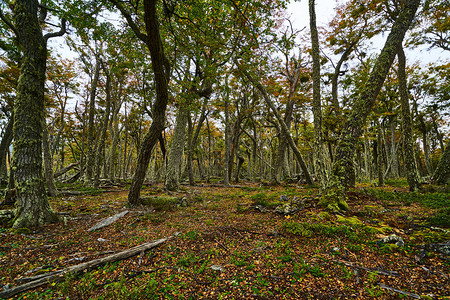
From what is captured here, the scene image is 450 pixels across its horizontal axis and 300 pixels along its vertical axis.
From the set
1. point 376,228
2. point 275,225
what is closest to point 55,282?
point 275,225

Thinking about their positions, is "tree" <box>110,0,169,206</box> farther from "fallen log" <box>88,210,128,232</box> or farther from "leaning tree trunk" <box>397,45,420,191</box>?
"leaning tree trunk" <box>397,45,420,191</box>

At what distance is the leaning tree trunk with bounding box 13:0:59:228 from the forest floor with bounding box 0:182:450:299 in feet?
1.89

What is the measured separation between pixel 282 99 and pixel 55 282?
17.9 meters

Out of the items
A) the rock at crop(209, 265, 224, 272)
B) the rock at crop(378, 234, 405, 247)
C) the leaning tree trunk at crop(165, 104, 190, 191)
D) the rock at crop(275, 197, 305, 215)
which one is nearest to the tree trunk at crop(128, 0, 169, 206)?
the leaning tree trunk at crop(165, 104, 190, 191)

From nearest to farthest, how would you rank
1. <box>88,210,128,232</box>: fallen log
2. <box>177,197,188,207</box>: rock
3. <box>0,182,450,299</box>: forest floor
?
<box>0,182,450,299</box>: forest floor < <box>88,210,128,232</box>: fallen log < <box>177,197,188,207</box>: rock

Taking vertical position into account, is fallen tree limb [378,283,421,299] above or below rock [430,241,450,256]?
below

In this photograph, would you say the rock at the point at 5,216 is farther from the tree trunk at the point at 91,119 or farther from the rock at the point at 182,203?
the tree trunk at the point at 91,119

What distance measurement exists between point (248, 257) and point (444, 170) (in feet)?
39.1

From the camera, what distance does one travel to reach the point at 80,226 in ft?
16.5

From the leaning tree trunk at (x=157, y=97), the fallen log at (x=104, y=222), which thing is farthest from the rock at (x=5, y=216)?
the leaning tree trunk at (x=157, y=97)

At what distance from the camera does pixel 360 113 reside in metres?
5.74

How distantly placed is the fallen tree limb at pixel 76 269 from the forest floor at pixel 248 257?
0.08 meters

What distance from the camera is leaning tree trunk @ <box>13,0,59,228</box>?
453 cm

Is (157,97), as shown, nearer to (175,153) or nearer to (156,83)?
(156,83)
